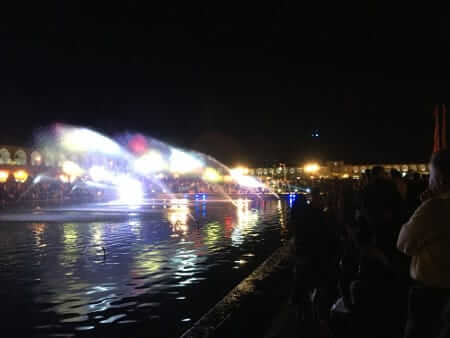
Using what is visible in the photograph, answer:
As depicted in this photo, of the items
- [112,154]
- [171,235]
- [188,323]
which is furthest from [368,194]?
[112,154]

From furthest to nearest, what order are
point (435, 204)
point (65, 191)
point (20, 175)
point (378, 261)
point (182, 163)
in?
point (182, 163) < point (20, 175) < point (65, 191) < point (378, 261) < point (435, 204)

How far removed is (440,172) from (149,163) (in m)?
84.0

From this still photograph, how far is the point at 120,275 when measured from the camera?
10.0 m

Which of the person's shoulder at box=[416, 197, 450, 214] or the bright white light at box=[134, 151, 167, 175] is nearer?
the person's shoulder at box=[416, 197, 450, 214]

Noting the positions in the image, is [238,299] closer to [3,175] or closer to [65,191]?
[65,191]

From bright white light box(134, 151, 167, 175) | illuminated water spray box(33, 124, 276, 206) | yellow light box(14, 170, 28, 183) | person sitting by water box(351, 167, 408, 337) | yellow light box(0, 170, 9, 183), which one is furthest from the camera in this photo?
bright white light box(134, 151, 167, 175)

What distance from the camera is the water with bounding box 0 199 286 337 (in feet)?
23.0

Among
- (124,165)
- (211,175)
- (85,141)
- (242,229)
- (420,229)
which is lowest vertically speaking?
(242,229)

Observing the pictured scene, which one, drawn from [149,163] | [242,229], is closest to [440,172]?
[242,229]

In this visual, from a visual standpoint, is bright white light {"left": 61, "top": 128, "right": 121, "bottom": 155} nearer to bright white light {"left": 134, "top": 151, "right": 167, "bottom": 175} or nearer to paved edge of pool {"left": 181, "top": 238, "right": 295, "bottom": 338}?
bright white light {"left": 134, "top": 151, "right": 167, "bottom": 175}

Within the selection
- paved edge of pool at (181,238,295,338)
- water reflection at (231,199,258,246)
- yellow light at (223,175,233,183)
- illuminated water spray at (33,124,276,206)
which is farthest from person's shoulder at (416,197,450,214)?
yellow light at (223,175,233,183)

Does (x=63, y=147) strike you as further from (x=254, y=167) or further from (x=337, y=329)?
(x=337, y=329)

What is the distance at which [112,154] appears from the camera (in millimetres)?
88125

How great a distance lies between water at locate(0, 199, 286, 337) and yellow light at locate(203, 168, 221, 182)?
6484 cm
